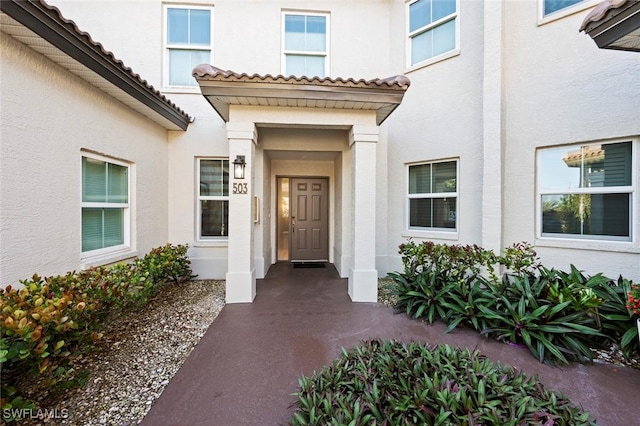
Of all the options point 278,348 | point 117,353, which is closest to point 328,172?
point 278,348

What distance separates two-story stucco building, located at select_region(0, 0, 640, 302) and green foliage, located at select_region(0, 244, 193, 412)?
669 mm

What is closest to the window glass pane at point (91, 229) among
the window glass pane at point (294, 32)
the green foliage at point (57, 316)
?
the green foliage at point (57, 316)

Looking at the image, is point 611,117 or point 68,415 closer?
point 68,415

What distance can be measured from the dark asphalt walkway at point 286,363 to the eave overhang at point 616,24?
350 centimetres

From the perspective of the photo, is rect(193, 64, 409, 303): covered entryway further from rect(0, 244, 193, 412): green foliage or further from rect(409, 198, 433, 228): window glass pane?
rect(0, 244, 193, 412): green foliage

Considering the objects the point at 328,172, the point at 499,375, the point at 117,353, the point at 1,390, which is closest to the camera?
the point at 1,390

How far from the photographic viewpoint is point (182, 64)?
5.78 meters

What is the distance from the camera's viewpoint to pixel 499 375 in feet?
6.49

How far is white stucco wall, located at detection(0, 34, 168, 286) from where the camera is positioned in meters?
2.57

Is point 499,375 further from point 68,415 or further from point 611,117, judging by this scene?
point 611,117

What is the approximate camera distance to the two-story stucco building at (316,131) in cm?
303

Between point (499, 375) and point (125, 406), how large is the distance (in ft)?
10.2

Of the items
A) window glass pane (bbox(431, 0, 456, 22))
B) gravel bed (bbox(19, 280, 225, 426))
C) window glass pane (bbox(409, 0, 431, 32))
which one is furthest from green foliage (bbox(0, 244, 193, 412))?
window glass pane (bbox(431, 0, 456, 22))

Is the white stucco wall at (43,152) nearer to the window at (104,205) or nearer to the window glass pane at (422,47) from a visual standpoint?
the window at (104,205)
